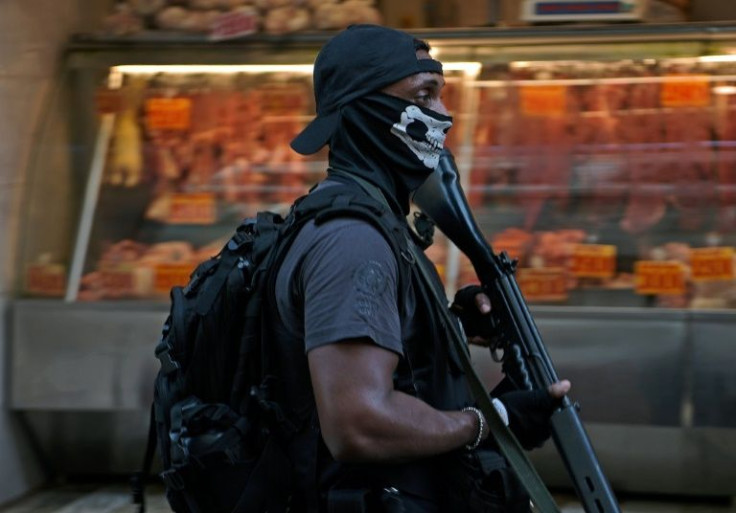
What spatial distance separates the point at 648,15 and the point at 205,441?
4.19 meters

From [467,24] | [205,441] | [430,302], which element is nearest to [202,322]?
[205,441]

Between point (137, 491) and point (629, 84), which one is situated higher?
point (629, 84)

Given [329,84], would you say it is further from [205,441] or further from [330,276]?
[205,441]

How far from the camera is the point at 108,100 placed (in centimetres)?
629

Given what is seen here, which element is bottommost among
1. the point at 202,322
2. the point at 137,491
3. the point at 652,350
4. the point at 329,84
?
the point at 652,350

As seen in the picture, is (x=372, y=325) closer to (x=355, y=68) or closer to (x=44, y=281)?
(x=355, y=68)

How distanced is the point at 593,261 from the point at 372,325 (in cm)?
366

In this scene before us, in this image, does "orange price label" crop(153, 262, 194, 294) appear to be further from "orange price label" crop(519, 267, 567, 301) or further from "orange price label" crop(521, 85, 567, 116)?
"orange price label" crop(521, 85, 567, 116)

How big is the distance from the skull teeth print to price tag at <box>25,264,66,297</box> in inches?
148

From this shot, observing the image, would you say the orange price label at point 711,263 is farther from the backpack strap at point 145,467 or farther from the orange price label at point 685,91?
the backpack strap at point 145,467

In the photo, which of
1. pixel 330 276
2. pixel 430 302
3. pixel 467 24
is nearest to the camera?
pixel 330 276

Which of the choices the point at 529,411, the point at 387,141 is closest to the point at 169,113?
the point at 387,141

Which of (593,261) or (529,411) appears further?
(593,261)

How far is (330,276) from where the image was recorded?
2154mm
